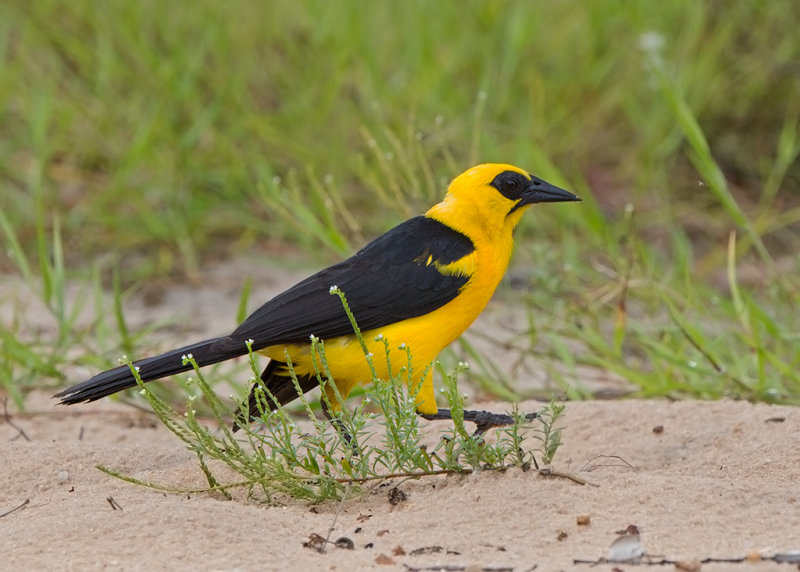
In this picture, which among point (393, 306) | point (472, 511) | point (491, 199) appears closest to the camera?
point (472, 511)

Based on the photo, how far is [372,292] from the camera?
3.62 meters

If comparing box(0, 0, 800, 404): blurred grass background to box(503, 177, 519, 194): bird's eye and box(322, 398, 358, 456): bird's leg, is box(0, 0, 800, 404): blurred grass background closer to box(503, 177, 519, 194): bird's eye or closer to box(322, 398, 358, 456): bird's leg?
box(503, 177, 519, 194): bird's eye

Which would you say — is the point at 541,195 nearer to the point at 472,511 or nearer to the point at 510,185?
the point at 510,185

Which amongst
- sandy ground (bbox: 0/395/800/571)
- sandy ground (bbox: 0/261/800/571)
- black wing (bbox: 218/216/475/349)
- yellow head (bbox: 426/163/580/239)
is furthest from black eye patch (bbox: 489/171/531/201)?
sandy ground (bbox: 0/395/800/571)

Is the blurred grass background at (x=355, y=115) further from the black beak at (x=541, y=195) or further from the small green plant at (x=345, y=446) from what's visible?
the small green plant at (x=345, y=446)

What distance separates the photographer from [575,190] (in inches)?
246

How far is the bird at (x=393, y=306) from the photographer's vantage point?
3479 millimetres

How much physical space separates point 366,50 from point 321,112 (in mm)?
417

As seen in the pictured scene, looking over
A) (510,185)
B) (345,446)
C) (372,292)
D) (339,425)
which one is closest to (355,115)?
(510,185)

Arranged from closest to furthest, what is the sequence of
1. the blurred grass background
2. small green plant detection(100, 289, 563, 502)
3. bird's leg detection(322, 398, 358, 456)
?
1. small green plant detection(100, 289, 563, 502)
2. bird's leg detection(322, 398, 358, 456)
3. the blurred grass background

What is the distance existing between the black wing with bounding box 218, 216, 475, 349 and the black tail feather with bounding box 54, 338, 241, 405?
43mm

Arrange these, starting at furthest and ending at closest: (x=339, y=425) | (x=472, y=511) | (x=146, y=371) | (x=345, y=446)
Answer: (x=146, y=371) → (x=339, y=425) → (x=345, y=446) → (x=472, y=511)

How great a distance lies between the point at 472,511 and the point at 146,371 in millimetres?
1100

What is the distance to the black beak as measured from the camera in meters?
3.93
